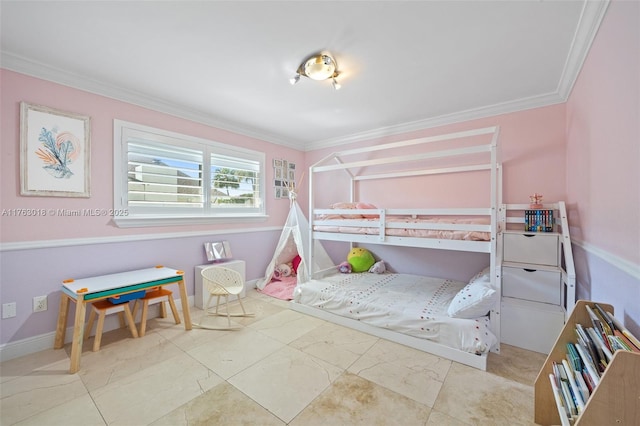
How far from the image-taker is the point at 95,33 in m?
1.79

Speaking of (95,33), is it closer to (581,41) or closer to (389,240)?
(389,240)

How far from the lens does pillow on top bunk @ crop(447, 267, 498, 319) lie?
2025 mm

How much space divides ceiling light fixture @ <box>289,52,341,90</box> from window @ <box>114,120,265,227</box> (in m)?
1.66

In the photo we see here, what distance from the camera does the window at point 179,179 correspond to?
8.77 feet

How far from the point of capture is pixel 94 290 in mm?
2043

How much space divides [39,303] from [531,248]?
4.29 m

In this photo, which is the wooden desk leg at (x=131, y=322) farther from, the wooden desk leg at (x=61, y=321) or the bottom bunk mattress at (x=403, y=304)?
the bottom bunk mattress at (x=403, y=304)

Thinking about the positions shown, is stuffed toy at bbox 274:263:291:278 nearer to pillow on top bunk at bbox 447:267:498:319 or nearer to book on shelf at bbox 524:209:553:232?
pillow on top bunk at bbox 447:267:498:319

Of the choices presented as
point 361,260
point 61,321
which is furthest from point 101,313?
point 361,260

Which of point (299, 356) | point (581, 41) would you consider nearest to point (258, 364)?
point (299, 356)

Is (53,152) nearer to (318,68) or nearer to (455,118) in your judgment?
(318,68)

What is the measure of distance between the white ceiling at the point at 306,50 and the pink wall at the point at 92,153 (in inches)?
4.3

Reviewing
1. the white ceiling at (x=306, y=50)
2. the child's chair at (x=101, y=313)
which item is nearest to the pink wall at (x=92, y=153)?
the white ceiling at (x=306, y=50)

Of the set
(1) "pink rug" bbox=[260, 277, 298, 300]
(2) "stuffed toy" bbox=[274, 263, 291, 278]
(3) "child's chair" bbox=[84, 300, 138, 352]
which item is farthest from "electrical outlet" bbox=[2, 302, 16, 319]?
(2) "stuffed toy" bbox=[274, 263, 291, 278]
